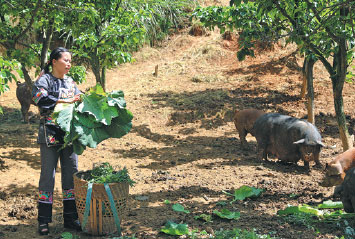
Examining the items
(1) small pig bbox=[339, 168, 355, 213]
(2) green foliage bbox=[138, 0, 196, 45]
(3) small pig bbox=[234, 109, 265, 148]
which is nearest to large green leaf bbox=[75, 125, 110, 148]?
(1) small pig bbox=[339, 168, 355, 213]

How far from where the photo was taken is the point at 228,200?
5.81m

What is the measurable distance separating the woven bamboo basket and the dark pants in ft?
0.87

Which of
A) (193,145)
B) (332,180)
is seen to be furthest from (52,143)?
(193,145)

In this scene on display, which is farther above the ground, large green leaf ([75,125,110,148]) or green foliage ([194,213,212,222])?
large green leaf ([75,125,110,148])

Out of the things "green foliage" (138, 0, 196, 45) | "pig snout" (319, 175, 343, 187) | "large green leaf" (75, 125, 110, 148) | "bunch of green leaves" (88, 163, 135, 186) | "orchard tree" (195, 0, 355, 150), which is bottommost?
"pig snout" (319, 175, 343, 187)

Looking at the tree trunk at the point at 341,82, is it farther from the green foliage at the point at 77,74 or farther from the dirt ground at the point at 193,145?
the green foliage at the point at 77,74

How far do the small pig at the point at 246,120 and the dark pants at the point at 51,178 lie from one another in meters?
5.32

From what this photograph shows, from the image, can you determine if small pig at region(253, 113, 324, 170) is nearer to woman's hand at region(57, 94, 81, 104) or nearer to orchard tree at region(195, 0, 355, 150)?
orchard tree at region(195, 0, 355, 150)

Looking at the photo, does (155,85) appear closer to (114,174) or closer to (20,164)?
(20,164)

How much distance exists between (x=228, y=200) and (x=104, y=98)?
2.57 metres

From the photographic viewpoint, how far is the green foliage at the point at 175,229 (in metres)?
4.33

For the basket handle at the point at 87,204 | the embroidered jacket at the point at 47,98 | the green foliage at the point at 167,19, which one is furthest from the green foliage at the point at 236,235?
the green foliage at the point at 167,19

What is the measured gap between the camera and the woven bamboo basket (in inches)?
164

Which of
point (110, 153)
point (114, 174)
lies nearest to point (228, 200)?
point (114, 174)
